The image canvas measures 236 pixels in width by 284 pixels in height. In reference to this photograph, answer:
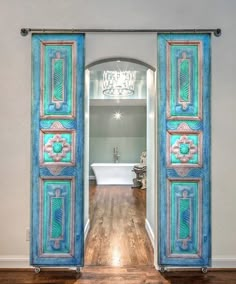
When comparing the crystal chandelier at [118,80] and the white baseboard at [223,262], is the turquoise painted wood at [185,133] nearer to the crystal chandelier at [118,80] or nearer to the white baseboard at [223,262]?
the white baseboard at [223,262]

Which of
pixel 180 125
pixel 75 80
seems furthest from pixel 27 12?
pixel 180 125

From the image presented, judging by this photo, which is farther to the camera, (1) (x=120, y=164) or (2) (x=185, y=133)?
(1) (x=120, y=164)

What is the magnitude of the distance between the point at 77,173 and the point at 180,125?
1.25 m

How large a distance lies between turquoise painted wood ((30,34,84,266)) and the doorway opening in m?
0.38

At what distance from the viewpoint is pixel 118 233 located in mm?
4098

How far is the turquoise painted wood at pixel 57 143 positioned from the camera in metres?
2.86

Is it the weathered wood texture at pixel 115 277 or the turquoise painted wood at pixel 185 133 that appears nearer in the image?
the weathered wood texture at pixel 115 277

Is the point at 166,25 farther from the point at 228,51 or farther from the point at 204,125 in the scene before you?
the point at 204,125

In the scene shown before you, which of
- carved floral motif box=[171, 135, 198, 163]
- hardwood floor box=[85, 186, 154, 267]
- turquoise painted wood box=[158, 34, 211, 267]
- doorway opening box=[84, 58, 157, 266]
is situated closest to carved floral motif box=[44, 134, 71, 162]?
doorway opening box=[84, 58, 157, 266]

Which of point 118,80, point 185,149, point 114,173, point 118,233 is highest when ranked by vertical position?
point 118,80

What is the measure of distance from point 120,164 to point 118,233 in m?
5.02

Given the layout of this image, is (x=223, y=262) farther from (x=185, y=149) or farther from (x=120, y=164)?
(x=120, y=164)

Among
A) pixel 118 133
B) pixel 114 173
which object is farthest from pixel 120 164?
pixel 118 133

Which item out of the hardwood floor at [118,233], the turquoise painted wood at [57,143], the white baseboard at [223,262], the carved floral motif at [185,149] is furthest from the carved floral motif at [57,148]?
the white baseboard at [223,262]
